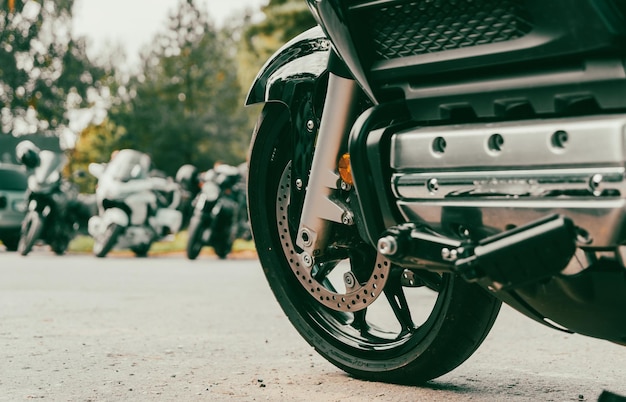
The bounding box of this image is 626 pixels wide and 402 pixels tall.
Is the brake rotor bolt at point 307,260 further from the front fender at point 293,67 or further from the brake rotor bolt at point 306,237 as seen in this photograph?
the front fender at point 293,67

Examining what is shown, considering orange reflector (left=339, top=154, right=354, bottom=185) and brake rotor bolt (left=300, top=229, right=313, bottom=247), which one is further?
brake rotor bolt (left=300, top=229, right=313, bottom=247)

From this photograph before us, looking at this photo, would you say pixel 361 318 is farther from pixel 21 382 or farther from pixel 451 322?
pixel 21 382

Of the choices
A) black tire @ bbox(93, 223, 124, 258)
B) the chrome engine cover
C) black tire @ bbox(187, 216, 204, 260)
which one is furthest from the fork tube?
black tire @ bbox(93, 223, 124, 258)

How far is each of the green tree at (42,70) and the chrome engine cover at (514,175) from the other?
152 ft

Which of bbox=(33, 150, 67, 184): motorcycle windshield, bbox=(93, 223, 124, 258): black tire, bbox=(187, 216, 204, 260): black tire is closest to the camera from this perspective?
bbox=(187, 216, 204, 260): black tire

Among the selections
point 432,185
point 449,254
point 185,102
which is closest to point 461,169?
point 432,185

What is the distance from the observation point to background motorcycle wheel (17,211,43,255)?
49.0 feet

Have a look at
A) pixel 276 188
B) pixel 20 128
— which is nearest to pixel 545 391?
pixel 276 188

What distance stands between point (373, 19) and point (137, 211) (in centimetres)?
1216

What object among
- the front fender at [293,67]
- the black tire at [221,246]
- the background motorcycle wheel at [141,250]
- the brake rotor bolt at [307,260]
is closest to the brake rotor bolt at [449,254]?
the brake rotor bolt at [307,260]

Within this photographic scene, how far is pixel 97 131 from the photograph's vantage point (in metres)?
58.9

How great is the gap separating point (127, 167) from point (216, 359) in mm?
11238

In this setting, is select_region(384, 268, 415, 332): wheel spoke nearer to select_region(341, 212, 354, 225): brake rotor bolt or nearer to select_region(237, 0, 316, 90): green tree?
select_region(341, 212, 354, 225): brake rotor bolt

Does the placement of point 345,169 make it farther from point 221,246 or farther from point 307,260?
point 221,246
